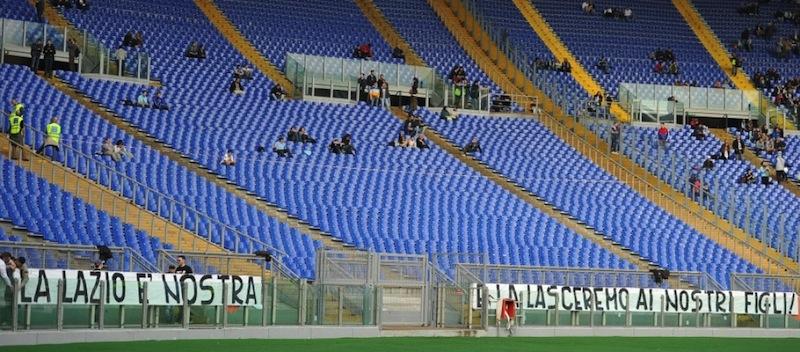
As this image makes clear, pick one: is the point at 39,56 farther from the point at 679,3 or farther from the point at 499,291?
the point at 679,3

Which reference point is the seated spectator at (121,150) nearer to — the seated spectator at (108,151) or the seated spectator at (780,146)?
the seated spectator at (108,151)

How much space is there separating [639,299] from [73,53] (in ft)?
62.1

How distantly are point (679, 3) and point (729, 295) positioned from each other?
27.9 m

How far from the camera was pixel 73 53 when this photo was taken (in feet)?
142

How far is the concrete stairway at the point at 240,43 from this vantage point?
4744 cm

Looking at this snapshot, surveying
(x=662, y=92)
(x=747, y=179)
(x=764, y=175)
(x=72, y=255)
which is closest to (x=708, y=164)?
(x=747, y=179)

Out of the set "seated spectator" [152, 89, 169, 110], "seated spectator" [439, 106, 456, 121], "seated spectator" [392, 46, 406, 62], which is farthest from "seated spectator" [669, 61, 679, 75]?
"seated spectator" [152, 89, 169, 110]

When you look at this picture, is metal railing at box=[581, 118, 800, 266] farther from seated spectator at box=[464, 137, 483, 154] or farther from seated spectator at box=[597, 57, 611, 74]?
seated spectator at box=[597, 57, 611, 74]

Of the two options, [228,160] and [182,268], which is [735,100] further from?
[182,268]

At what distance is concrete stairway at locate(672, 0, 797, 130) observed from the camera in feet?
168

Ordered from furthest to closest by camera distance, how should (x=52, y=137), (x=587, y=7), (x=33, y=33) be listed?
(x=587, y=7) < (x=33, y=33) < (x=52, y=137)

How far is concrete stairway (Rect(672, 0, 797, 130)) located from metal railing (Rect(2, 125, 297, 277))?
2299 centimetres

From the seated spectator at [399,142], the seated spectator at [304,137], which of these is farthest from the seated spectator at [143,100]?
the seated spectator at [399,142]

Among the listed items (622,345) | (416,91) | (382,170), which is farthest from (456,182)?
(622,345)
